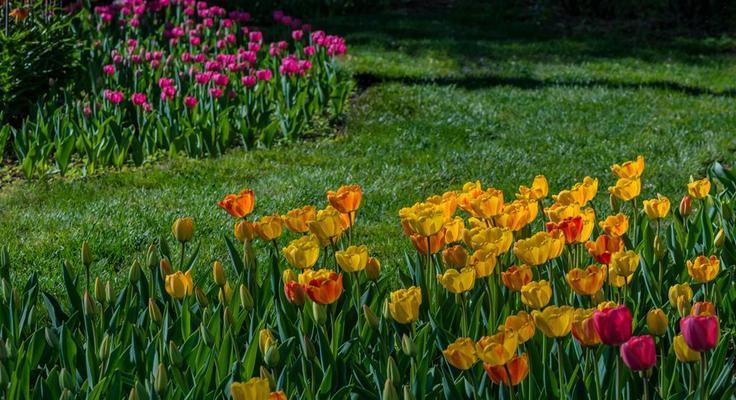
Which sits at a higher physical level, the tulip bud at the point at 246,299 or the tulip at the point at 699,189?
the tulip at the point at 699,189

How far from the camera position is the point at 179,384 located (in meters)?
2.39

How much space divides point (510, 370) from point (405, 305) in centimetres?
35

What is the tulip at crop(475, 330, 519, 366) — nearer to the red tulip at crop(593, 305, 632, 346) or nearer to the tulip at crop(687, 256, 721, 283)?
the red tulip at crop(593, 305, 632, 346)

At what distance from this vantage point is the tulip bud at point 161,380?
221 cm

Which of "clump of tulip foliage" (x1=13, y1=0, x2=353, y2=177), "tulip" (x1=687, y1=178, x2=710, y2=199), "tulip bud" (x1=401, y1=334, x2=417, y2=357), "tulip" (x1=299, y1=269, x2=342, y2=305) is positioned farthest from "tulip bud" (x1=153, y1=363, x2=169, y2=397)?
"clump of tulip foliage" (x1=13, y1=0, x2=353, y2=177)

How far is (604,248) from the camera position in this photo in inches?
107

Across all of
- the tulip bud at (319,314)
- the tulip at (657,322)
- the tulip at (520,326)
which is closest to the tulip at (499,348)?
the tulip at (520,326)

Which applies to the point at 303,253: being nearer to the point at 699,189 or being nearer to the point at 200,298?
the point at 200,298

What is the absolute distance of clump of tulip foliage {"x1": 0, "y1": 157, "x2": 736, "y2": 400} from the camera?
7.30ft

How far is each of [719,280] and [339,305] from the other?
1.09 meters

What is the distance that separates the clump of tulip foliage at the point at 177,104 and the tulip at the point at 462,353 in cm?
401

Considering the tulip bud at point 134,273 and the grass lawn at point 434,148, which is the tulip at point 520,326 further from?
the grass lawn at point 434,148

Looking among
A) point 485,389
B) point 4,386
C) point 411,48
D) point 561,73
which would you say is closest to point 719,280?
point 485,389

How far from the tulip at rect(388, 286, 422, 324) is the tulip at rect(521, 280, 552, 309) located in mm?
234
